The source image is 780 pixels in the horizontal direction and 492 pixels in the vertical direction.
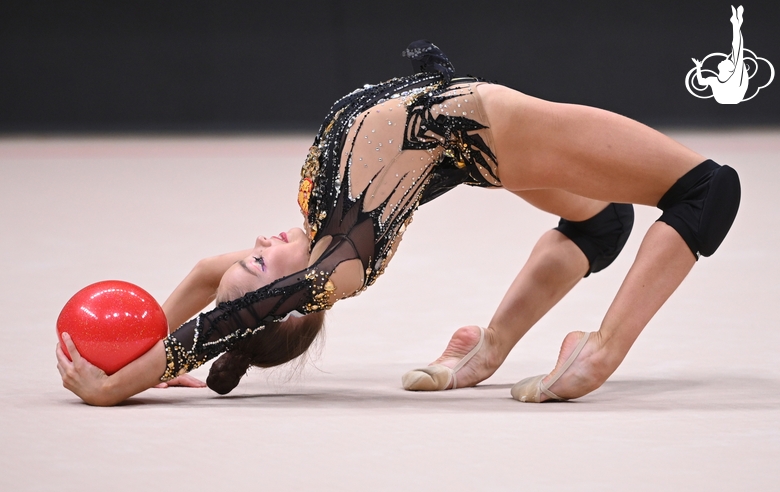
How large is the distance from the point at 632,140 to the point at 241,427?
3.66 ft

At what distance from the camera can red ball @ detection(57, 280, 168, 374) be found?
226 cm

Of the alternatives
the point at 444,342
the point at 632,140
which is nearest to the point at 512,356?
the point at 444,342

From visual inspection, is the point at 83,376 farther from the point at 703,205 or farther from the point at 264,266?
the point at 703,205

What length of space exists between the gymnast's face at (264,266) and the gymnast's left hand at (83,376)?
33cm

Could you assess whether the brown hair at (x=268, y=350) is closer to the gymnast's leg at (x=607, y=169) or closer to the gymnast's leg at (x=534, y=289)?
the gymnast's leg at (x=534, y=289)

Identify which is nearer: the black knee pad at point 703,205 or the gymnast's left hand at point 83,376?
the gymnast's left hand at point 83,376

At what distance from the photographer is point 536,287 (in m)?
2.79

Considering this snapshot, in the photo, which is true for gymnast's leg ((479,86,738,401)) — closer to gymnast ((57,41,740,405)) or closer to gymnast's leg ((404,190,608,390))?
gymnast ((57,41,740,405))

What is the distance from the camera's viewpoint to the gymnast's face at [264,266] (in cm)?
240

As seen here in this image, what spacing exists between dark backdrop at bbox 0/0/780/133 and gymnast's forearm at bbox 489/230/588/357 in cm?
745

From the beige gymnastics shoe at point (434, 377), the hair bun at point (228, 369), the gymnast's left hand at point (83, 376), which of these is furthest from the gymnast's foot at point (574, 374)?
the gymnast's left hand at point (83, 376)

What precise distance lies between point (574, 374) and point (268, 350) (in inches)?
27.8

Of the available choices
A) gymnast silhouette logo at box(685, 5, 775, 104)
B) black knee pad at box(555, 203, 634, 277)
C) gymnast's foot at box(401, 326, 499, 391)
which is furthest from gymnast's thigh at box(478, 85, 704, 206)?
gymnast silhouette logo at box(685, 5, 775, 104)

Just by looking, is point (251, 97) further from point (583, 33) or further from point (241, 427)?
point (241, 427)
